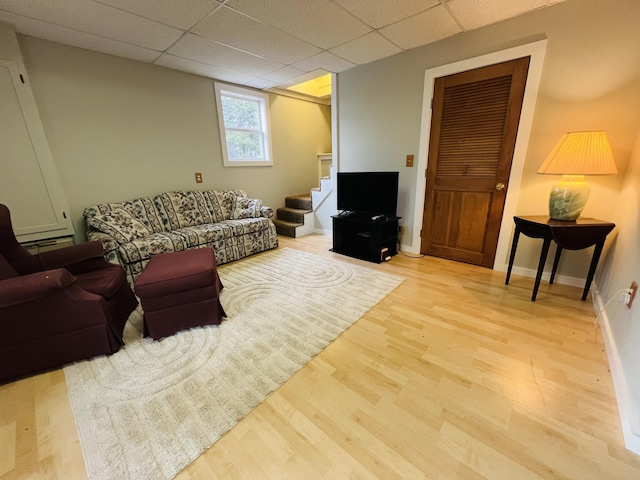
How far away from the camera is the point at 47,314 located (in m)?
1.41

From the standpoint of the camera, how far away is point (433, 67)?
2.71 m

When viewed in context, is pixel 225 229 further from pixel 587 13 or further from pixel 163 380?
pixel 587 13

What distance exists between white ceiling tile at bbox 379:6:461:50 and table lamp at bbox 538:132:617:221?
4.63ft

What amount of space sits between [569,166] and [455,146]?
1079mm

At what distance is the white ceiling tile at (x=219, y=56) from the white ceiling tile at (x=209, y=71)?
0.12 meters

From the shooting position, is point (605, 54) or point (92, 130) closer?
point (605, 54)

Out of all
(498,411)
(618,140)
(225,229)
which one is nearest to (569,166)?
(618,140)

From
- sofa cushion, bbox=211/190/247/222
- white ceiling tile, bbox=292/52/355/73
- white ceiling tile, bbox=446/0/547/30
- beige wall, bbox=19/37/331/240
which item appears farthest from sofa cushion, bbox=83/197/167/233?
white ceiling tile, bbox=446/0/547/30

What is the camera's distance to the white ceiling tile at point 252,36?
213 cm

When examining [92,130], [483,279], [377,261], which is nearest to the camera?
[483,279]

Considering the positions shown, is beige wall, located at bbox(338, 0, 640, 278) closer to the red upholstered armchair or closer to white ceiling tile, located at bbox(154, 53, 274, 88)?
white ceiling tile, located at bbox(154, 53, 274, 88)

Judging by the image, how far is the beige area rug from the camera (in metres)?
1.09

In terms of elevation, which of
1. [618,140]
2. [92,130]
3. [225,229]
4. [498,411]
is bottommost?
[498,411]

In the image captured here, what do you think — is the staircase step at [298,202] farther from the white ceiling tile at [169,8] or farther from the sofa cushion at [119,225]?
the white ceiling tile at [169,8]
